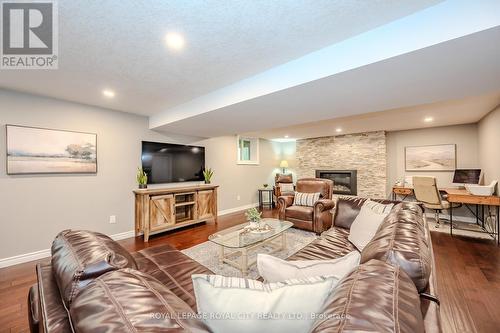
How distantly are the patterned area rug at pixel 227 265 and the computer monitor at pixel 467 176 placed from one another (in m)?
3.66

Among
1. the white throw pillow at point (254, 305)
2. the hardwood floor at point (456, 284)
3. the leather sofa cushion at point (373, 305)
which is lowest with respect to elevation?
the hardwood floor at point (456, 284)

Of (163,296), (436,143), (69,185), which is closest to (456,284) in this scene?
(163,296)

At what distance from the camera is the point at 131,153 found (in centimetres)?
372

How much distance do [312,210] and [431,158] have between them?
3668 millimetres

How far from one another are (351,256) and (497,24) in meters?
1.55

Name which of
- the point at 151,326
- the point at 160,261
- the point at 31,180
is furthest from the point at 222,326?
the point at 31,180

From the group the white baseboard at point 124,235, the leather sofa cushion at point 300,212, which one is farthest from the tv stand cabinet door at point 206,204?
the leather sofa cushion at point 300,212

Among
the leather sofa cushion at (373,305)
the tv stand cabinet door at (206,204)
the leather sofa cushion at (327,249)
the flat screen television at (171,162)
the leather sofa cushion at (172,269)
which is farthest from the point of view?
the tv stand cabinet door at (206,204)

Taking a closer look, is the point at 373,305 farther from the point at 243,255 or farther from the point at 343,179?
the point at 343,179

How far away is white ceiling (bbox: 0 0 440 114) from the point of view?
4.41ft

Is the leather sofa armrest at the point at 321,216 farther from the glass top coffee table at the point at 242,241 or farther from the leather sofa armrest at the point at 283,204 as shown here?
the glass top coffee table at the point at 242,241

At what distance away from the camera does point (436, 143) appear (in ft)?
16.5

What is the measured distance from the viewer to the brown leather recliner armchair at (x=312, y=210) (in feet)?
11.7

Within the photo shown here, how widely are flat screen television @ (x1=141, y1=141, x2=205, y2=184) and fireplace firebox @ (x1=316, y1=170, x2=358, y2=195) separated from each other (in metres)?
3.85
